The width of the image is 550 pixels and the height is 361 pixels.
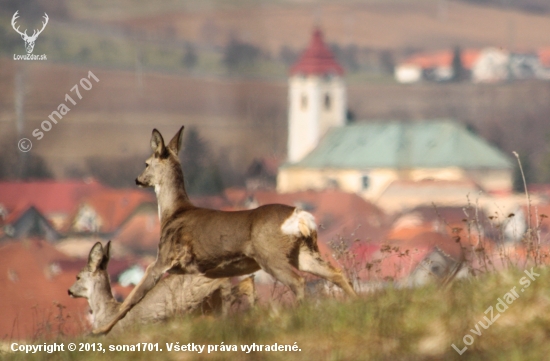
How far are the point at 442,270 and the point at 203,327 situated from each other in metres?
1.42

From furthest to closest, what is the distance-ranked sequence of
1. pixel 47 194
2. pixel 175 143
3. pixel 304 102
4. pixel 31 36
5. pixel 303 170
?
pixel 304 102 → pixel 303 170 → pixel 31 36 → pixel 47 194 → pixel 175 143

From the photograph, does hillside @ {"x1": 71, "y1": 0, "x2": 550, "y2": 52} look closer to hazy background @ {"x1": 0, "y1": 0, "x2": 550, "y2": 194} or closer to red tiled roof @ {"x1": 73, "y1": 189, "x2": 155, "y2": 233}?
hazy background @ {"x1": 0, "y1": 0, "x2": 550, "y2": 194}

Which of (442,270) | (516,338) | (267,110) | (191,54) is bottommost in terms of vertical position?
(516,338)

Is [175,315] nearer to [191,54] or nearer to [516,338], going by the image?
[516,338]

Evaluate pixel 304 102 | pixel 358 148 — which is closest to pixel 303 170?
pixel 304 102

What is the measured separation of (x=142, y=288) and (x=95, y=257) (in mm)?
861

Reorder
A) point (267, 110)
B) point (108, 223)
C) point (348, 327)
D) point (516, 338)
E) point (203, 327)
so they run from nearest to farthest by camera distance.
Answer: point (516, 338) < point (348, 327) < point (203, 327) < point (108, 223) < point (267, 110)

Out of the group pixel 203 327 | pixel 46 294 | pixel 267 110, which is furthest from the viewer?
pixel 267 110

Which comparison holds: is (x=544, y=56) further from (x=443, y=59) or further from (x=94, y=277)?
(x=94, y=277)

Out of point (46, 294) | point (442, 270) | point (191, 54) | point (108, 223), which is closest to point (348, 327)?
point (442, 270)

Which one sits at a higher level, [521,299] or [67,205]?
[67,205]

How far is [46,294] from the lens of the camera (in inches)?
817

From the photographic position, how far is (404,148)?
210 feet

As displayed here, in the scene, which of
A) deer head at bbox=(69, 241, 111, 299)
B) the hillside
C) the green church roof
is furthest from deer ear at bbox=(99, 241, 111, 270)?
the hillside
